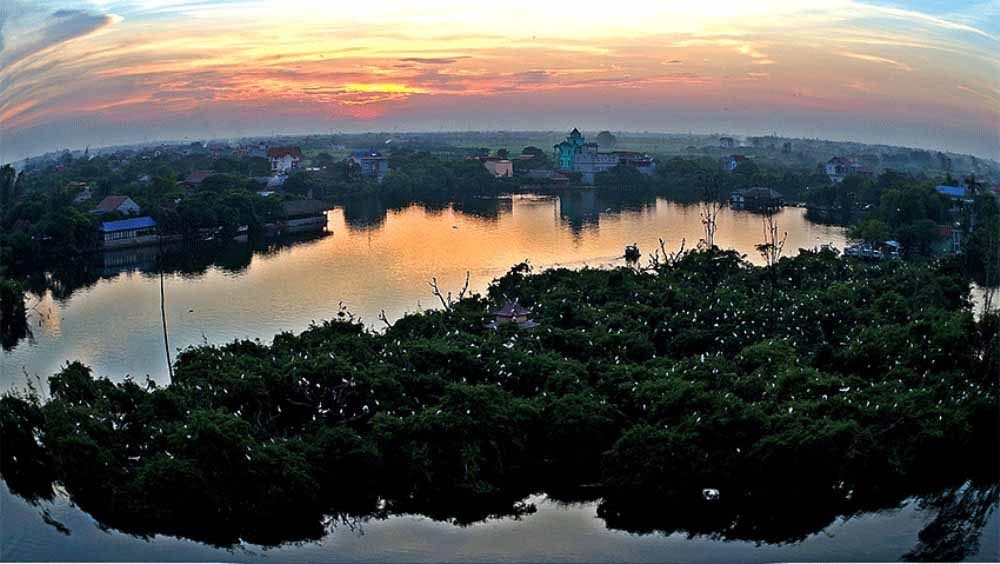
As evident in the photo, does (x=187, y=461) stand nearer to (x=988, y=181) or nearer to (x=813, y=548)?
(x=813, y=548)

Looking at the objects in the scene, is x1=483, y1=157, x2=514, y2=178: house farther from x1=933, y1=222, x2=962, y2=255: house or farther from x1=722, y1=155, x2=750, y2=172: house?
x1=933, y1=222, x2=962, y2=255: house

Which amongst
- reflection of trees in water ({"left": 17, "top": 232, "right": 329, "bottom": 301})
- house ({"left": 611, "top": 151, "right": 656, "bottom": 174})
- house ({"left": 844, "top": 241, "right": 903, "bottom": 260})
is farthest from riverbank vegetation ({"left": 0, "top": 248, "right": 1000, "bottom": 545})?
house ({"left": 611, "top": 151, "right": 656, "bottom": 174})

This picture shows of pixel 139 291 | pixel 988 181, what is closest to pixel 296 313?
pixel 139 291

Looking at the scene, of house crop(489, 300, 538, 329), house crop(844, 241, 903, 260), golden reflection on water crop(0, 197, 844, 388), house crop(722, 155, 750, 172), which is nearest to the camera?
house crop(489, 300, 538, 329)

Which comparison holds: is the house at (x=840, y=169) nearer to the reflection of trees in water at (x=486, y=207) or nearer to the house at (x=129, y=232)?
the reflection of trees in water at (x=486, y=207)

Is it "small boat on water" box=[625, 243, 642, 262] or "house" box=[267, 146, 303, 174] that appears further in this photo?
"house" box=[267, 146, 303, 174]

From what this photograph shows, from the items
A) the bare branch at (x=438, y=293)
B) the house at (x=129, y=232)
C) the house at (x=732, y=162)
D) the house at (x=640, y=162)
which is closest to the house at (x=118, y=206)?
the house at (x=129, y=232)
